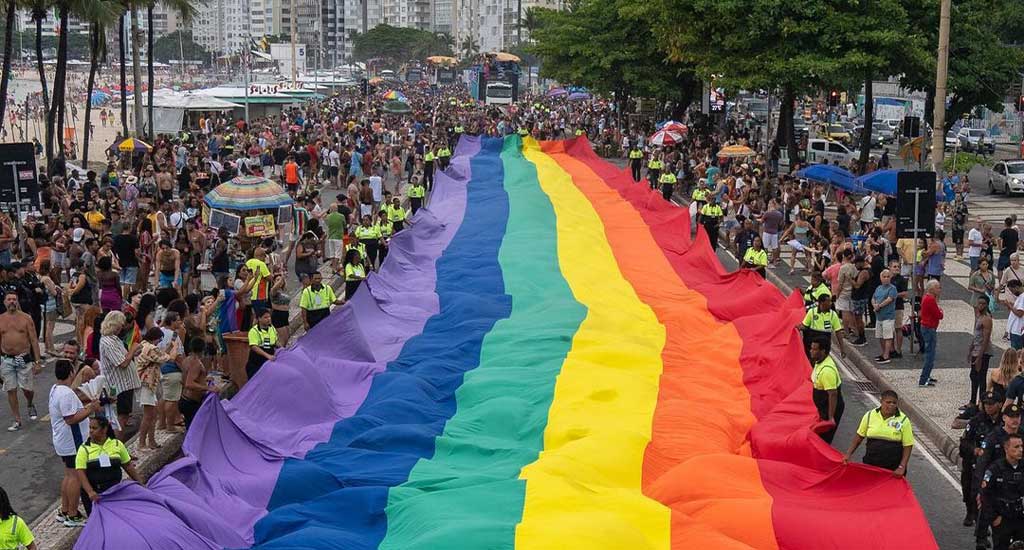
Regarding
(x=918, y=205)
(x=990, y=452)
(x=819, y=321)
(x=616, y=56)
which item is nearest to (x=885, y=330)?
(x=918, y=205)

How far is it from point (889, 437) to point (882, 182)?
57.9 feet

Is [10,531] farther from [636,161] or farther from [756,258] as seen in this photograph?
[636,161]

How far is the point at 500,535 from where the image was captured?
9.91 meters

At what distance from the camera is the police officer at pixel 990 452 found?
1108 centimetres

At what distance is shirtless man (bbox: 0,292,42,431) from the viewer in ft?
48.4

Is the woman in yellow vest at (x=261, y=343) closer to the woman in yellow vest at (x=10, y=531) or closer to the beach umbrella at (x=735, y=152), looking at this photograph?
the woman in yellow vest at (x=10, y=531)

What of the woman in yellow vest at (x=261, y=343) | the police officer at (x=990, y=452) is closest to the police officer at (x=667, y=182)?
the woman in yellow vest at (x=261, y=343)

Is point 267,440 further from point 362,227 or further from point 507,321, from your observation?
point 362,227

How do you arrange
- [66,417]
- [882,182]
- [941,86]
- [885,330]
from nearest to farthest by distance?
[66,417], [885,330], [941,86], [882,182]

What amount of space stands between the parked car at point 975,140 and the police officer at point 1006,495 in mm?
44359

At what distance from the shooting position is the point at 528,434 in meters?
13.0

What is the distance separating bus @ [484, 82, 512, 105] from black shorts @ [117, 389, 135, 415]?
233ft

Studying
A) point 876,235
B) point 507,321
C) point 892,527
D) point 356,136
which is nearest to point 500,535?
point 892,527

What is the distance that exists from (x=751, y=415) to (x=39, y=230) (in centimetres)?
1318
